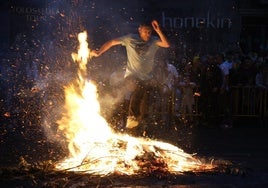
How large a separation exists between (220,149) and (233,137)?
1529 millimetres

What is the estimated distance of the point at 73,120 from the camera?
7.30 meters

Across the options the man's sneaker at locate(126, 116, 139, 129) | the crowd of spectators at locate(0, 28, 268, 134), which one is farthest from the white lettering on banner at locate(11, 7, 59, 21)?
the man's sneaker at locate(126, 116, 139, 129)

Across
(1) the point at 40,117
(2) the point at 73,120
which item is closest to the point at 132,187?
(2) the point at 73,120

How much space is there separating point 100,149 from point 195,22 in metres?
11.2

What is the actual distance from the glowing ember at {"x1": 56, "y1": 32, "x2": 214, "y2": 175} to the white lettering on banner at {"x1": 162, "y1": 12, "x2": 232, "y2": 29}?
954 cm

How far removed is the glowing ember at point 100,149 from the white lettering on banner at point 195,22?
9.54m

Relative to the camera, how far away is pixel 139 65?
802cm

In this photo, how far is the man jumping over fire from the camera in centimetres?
797

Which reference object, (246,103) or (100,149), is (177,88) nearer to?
(246,103)

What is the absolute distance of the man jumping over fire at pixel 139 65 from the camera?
26.1ft

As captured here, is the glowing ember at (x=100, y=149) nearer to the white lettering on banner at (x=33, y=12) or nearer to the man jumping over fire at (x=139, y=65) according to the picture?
the man jumping over fire at (x=139, y=65)

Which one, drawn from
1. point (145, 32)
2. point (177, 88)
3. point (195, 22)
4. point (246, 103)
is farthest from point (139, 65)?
point (195, 22)

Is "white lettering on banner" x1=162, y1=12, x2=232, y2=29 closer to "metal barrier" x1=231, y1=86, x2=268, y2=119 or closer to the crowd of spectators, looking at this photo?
the crowd of spectators

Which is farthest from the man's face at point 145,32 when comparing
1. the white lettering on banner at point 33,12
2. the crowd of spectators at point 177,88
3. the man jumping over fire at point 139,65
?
the white lettering on banner at point 33,12
